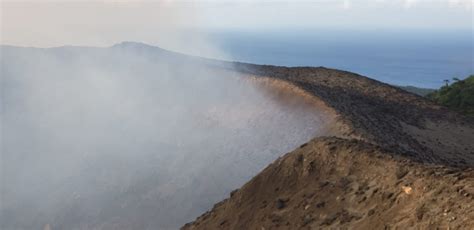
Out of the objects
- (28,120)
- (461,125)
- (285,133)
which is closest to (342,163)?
(285,133)

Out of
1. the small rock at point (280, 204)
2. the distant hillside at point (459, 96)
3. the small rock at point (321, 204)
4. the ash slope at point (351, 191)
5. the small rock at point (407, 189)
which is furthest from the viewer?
the distant hillside at point (459, 96)

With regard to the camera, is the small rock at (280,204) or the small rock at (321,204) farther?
the small rock at (280,204)

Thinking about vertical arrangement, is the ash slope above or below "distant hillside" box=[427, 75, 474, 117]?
above

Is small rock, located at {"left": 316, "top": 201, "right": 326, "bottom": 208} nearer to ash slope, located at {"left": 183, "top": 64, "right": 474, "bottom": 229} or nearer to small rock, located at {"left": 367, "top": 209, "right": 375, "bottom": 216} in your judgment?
ash slope, located at {"left": 183, "top": 64, "right": 474, "bottom": 229}

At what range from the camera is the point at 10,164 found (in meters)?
32.9

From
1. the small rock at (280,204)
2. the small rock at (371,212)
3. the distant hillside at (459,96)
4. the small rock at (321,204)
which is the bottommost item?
the distant hillside at (459,96)

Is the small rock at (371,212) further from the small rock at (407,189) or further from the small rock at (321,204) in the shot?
the small rock at (321,204)

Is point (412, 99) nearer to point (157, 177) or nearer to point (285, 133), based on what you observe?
point (285, 133)

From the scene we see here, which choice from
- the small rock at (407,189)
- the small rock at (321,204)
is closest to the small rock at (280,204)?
the small rock at (321,204)

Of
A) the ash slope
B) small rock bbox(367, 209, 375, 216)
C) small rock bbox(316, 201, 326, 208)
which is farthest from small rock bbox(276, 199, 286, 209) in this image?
small rock bbox(367, 209, 375, 216)

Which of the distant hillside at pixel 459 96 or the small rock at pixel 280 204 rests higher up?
the small rock at pixel 280 204

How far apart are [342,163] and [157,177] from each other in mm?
13776

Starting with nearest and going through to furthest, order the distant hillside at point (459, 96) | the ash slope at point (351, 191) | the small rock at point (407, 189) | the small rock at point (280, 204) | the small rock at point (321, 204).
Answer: the ash slope at point (351, 191) → the small rock at point (407, 189) → the small rock at point (321, 204) → the small rock at point (280, 204) → the distant hillside at point (459, 96)

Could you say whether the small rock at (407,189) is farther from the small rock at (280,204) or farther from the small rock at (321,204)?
the small rock at (280,204)
